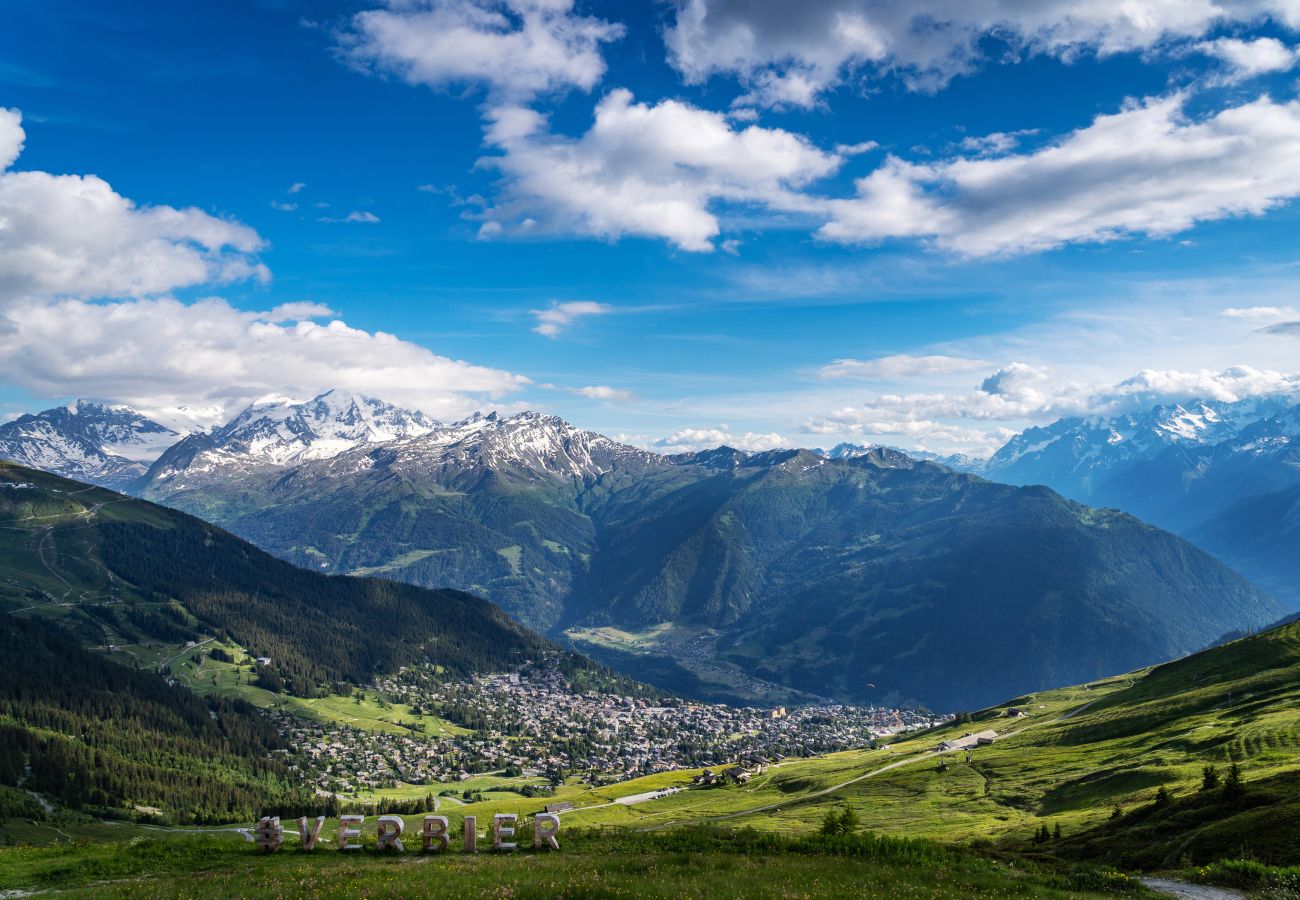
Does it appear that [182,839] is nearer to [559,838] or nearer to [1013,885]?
[559,838]

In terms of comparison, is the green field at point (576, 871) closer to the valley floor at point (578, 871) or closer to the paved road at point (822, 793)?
the valley floor at point (578, 871)

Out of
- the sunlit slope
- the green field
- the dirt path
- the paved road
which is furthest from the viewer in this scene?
the paved road

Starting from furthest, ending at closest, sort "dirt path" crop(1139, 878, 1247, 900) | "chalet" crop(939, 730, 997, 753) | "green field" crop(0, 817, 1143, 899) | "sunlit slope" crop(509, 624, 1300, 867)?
1. "chalet" crop(939, 730, 997, 753)
2. "sunlit slope" crop(509, 624, 1300, 867)
3. "green field" crop(0, 817, 1143, 899)
4. "dirt path" crop(1139, 878, 1247, 900)

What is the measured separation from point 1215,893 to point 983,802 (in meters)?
91.2

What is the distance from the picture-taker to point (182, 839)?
42.8m

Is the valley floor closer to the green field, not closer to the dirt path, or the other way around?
the green field

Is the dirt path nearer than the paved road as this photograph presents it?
A: Yes

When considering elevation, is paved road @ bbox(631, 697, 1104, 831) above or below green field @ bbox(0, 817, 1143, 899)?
below

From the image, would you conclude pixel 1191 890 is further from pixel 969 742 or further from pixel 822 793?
pixel 969 742

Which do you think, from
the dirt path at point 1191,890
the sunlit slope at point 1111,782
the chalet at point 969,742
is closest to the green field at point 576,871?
the dirt path at point 1191,890

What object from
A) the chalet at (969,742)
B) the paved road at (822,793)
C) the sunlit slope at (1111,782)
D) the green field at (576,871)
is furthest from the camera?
the chalet at (969,742)

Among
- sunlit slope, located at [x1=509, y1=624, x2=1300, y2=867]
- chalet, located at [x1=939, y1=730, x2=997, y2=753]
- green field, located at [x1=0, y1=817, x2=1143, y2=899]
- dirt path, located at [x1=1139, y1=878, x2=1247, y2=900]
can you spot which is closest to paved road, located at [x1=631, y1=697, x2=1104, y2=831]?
sunlit slope, located at [x1=509, y1=624, x2=1300, y2=867]

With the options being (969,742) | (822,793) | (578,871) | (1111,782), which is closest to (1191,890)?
(578,871)

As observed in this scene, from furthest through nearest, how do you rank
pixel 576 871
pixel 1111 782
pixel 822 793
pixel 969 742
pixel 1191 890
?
pixel 969 742
pixel 822 793
pixel 1111 782
pixel 576 871
pixel 1191 890
